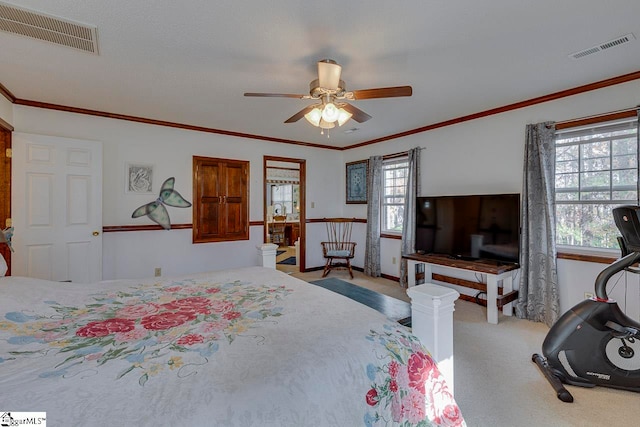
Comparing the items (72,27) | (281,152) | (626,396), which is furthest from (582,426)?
(281,152)

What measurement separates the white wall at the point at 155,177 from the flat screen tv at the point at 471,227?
255 centimetres

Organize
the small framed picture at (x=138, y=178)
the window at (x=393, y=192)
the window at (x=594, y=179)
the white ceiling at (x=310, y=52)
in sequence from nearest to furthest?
the white ceiling at (x=310, y=52) → the window at (x=594, y=179) → the small framed picture at (x=138, y=178) → the window at (x=393, y=192)

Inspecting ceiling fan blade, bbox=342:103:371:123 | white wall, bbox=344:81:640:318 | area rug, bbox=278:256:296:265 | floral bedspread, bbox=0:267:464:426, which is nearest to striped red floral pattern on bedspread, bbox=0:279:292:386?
floral bedspread, bbox=0:267:464:426

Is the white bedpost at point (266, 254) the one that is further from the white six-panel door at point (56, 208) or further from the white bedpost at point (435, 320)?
the white six-panel door at point (56, 208)

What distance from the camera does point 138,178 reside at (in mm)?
3994

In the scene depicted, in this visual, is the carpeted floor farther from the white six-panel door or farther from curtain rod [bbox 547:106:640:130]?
the white six-panel door

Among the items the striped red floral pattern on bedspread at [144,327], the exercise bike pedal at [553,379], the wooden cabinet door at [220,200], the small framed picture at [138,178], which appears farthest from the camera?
the wooden cabinet door at [220,200]

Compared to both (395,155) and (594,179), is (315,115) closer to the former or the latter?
(395,155)

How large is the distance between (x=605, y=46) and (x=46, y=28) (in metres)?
3.81

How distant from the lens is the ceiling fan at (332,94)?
2.12 metres

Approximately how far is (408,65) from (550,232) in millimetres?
2219

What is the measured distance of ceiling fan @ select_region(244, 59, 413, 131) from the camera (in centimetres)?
212

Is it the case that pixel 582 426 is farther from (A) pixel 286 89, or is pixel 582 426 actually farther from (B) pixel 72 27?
(B) pixel 72 27

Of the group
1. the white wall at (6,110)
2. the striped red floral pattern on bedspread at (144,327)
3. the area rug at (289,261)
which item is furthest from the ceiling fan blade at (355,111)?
the area rug at (289,261)
